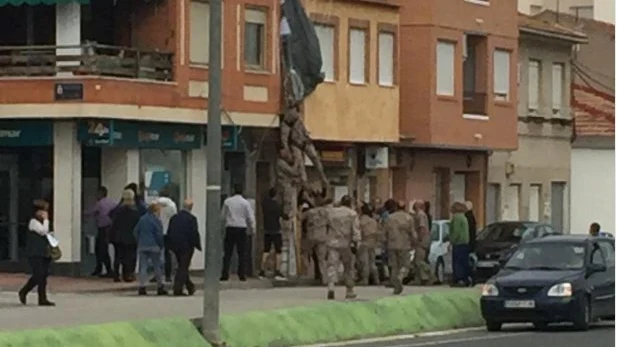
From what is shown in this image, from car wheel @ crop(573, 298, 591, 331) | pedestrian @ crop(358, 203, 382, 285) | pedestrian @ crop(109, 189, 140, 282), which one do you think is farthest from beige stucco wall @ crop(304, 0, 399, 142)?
car wheel @ crop(573, 298, 591, 331)

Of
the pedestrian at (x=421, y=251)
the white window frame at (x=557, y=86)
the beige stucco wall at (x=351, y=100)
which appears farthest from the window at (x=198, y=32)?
the white window frame at (x=557, y=86)

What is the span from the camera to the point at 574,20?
71.0m

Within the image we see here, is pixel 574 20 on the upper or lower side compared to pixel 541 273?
upper

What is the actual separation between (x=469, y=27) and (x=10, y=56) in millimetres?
17611

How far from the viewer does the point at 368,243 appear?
40000mm

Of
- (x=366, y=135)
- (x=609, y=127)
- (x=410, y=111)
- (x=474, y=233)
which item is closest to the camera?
(x=474, y=233)

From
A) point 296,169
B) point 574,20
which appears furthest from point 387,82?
point 574,20

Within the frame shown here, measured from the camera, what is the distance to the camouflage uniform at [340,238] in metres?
33.3

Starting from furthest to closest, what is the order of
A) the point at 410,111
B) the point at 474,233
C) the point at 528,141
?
the point at 528,141, the point at 410,111, the point at 474,233

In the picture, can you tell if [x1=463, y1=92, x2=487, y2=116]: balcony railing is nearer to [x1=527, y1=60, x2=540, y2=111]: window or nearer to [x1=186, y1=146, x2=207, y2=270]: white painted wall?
[x1=527, y1=60, x2=540, y2=111]: window

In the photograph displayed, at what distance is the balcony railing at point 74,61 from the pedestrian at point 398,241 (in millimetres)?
6934

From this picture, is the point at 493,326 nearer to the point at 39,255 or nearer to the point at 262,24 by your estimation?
the point at 39,255

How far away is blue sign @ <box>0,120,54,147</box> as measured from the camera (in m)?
39.1

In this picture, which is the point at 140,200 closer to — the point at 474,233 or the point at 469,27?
the point at 474,233
